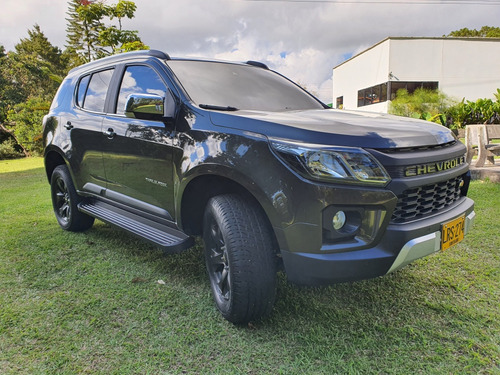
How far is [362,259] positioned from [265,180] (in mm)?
638

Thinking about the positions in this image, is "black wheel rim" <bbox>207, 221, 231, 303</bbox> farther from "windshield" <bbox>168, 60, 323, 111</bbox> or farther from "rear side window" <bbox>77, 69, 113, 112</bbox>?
"rear side window" <bbox>77, 69, 113, 112</bbox>

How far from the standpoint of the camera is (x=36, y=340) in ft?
7.34

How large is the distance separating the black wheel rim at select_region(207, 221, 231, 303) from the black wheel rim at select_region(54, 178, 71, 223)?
7.83 ft

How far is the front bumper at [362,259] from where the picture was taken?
192 centimetres

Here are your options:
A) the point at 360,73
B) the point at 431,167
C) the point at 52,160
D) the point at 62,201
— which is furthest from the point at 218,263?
the point at 360,73

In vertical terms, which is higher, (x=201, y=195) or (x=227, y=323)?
(x=201, y=195)

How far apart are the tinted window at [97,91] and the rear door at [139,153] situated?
295mm

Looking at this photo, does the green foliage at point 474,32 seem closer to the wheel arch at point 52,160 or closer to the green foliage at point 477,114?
the green foliage at point 477,114

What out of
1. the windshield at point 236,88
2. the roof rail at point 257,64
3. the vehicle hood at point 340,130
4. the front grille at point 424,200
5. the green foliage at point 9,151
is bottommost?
the green foliage at point 9,151

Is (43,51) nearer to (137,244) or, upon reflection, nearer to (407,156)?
(137,244)

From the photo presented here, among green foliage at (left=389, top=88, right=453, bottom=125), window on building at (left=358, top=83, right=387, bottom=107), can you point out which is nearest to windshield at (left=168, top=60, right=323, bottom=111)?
green foliage at (left=389, top=88, right=453, bottom=125)

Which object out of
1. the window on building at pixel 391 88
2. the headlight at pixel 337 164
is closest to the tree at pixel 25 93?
the headlight at pixel 337 164

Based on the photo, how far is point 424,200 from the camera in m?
2.15

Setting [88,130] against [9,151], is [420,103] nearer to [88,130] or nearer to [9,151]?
[9,151]
